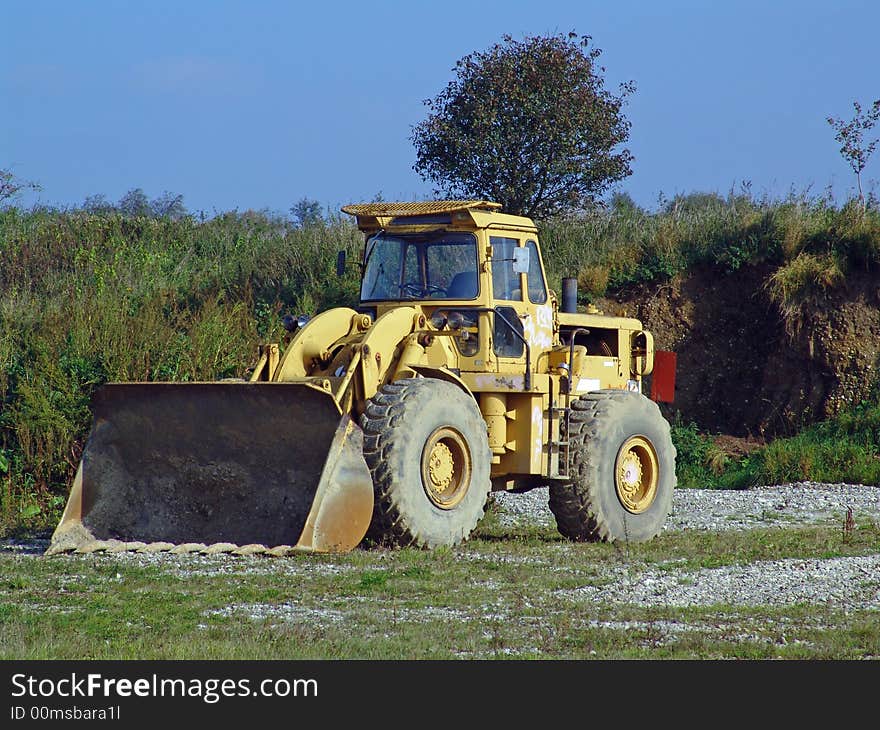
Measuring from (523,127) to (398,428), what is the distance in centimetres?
1139

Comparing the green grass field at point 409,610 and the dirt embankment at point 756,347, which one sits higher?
the dirt embankment at point 756,347

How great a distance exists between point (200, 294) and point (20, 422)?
708cm

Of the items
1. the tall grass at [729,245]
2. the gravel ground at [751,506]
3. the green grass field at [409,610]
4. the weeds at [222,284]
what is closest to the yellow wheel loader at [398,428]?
the green grass field at [409,610]

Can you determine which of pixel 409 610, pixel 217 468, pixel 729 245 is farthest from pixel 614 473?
pixel 729 245

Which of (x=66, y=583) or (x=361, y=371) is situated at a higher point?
(x=361, y=371)

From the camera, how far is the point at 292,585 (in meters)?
10.5

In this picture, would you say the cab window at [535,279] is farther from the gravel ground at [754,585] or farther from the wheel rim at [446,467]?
the gravel ground at [754,585]

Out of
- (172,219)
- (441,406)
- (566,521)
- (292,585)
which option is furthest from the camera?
(172,219)

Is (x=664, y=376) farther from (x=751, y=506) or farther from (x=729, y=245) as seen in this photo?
(x=729, y=245)

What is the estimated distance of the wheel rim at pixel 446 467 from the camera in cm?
1240

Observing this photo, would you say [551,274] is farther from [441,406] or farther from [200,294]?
[441,406]

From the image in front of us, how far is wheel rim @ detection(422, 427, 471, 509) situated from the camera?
488 inches

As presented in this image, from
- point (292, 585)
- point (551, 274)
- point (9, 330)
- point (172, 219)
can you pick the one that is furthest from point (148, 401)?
point (172, 219)

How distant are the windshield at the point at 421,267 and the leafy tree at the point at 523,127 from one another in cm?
864
